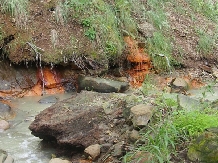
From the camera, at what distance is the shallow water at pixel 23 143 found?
188 inches

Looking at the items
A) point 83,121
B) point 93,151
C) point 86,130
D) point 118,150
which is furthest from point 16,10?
point 118,150

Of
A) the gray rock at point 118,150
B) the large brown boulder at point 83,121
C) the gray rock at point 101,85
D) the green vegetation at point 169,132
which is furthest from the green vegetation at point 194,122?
the gray rock at point 101,85

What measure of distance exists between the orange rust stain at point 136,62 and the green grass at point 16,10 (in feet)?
8.06

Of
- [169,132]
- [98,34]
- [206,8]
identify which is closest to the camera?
[169,132]

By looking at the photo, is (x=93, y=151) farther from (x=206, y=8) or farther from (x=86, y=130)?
(x=206, y=8)

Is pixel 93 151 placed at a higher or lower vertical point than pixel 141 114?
lower

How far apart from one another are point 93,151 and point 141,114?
2.45ft

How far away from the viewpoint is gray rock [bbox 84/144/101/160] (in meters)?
4.34

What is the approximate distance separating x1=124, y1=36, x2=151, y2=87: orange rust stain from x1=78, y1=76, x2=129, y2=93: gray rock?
2.52 feet

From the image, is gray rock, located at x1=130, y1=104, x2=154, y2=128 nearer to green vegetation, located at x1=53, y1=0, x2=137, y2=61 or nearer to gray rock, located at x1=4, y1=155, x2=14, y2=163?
gray rock, located at x1=4, y1=155, x2=14, y2=163

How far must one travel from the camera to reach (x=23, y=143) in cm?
520

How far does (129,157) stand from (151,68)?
532 cm

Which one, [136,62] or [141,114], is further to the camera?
[136,62]

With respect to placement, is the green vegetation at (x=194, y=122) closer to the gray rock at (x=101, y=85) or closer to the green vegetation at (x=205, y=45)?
the gray rock at (x=101, y=85)
